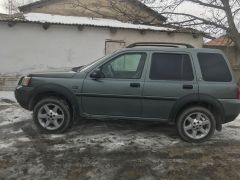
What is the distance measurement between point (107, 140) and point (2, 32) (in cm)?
1050

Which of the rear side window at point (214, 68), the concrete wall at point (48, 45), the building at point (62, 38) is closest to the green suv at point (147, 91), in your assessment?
the rear side window at point (214, 68)

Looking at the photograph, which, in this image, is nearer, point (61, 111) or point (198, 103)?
point (198, 103)

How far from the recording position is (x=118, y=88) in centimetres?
737

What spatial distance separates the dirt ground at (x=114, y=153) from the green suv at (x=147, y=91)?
402mm

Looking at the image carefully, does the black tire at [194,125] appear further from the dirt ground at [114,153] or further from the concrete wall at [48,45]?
the concrete wall at [48,45]

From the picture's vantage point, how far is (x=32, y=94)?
7.61 m

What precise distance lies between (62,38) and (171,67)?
1040 cm

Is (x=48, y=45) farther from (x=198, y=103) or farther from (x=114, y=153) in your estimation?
(x=114, y=153)

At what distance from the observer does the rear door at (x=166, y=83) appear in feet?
23.9

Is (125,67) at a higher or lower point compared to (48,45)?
lower

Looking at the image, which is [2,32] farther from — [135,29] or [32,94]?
[32,94]

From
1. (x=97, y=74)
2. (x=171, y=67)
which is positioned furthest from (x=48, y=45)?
(x=171, y=67)

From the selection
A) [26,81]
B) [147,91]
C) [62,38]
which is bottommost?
[147,91]

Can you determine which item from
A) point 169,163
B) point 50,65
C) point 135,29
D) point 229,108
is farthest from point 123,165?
point 135,29
